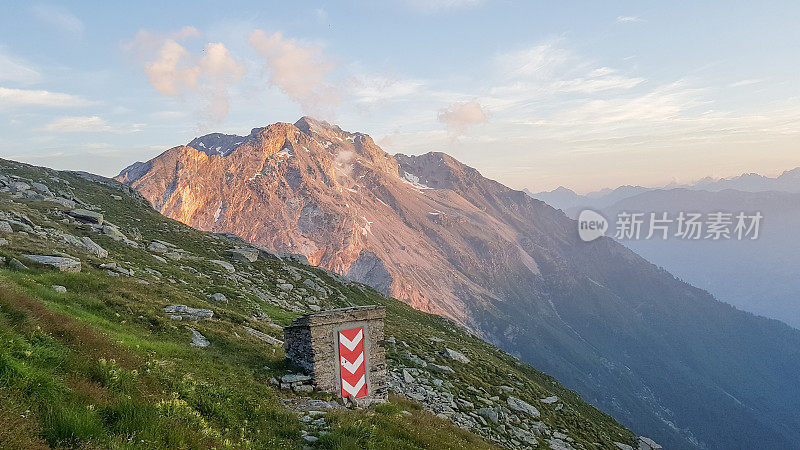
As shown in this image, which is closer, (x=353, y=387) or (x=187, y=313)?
(x=353, y=387)

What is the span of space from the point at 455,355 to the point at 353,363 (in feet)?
69.4

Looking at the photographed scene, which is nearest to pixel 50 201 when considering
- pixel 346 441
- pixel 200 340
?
pixel 200 340

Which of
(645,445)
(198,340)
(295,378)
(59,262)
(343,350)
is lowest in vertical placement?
(645,445)

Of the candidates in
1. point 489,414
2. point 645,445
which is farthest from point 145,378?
point 645,445

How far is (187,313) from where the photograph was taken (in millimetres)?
23984

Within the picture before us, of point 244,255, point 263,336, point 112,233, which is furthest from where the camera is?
point 244,255

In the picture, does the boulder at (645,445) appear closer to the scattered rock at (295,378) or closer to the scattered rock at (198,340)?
the scattered rock at (295,378)

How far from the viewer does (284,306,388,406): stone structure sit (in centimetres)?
1825

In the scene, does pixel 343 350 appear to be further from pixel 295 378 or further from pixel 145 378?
pixel 145 378

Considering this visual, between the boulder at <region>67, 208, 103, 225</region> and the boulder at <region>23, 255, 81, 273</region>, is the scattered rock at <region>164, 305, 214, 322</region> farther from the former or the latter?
the boulder at <region>67, 208, 103, 225</region>

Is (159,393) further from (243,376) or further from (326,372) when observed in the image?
(326,372)

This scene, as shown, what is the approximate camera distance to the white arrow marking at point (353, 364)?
61.8 ft

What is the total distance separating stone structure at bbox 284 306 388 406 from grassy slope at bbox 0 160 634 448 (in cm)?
101

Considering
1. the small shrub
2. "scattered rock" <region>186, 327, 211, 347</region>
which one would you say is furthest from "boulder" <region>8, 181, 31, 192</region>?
the small shrub
